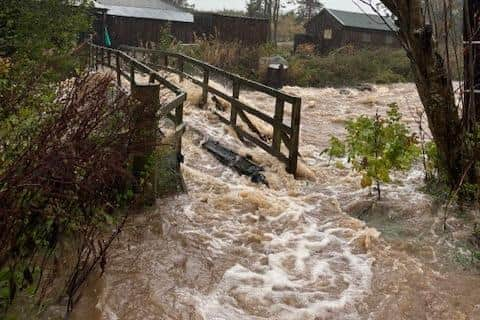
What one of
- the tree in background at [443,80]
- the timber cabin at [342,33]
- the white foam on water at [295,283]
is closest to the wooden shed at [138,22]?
the timber cabin at [342,33]

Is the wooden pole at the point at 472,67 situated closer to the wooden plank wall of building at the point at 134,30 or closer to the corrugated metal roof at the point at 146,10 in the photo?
the wooden plank wall of building at the point at 134,30

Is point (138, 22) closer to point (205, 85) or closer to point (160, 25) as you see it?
point (160, 25)

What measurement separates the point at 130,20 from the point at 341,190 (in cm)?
2387

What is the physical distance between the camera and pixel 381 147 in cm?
591

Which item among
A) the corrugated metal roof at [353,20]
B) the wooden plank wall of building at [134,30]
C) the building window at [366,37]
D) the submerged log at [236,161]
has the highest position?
the corrugated metal roof at [353,20]

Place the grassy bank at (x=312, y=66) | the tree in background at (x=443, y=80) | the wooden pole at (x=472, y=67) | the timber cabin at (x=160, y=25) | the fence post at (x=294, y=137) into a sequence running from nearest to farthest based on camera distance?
the tree in background at (x=443, y=80)
the wooden pole at (x=472, y=67)
the fence post at (x=294, y=137)
the grassy bank at (x=312, y=66)
the timber cabin at (x=160, y=25)

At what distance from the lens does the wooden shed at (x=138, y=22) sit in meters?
27.0

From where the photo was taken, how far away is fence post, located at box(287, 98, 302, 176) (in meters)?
7.00

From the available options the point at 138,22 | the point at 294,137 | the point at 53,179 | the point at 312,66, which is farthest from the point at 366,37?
the point at 53,179

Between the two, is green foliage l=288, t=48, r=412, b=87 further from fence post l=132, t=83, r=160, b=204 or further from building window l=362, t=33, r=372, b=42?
fence post l=132, t=83, r=160, b=204

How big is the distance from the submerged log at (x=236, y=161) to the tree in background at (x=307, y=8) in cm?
4283

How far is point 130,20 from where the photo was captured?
1089 inches

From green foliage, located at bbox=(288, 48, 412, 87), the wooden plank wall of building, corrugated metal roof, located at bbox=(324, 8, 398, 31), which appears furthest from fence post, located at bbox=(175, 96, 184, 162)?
corrugated metal roof, located at bbox=(324, 8, 398, 31)

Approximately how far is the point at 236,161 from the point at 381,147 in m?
2.46
